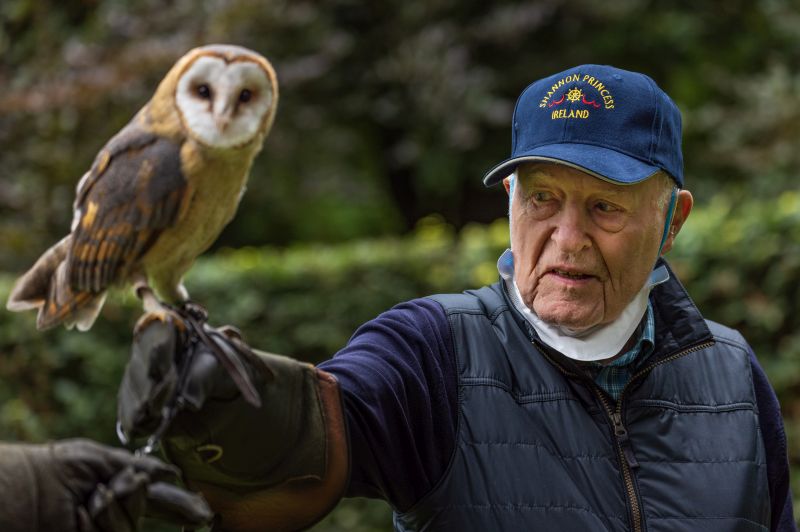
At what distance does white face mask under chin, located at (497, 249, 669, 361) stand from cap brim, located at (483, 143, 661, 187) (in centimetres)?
25

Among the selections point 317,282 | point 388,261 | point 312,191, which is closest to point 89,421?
point 317,282

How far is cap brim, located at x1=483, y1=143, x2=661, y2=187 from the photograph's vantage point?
1656 mm

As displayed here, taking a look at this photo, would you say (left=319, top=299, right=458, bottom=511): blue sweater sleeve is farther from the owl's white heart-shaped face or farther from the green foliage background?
the green foliage background

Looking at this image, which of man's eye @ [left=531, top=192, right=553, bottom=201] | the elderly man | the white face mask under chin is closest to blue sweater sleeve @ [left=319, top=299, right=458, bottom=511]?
the elderly man

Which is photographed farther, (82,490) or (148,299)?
(148,299)

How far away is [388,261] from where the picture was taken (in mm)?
4680

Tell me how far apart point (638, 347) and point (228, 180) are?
0.79m

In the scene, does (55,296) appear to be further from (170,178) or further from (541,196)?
(541,196)

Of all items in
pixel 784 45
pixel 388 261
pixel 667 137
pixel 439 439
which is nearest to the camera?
pixel 439 439

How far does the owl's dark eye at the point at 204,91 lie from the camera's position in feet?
5.18

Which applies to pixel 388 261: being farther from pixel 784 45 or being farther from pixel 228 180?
pixel 784 45

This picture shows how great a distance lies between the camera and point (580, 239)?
172cm

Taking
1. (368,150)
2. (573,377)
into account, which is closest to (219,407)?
(573,377)

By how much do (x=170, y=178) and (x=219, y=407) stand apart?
1.35 ft
